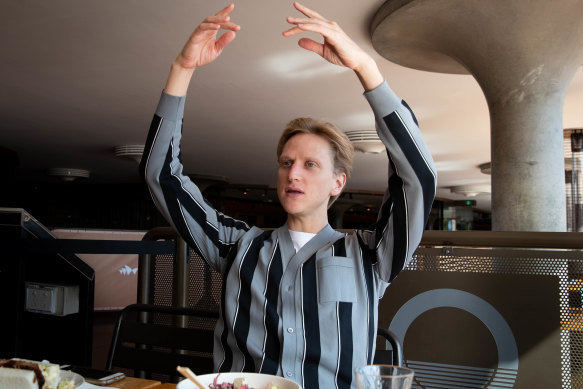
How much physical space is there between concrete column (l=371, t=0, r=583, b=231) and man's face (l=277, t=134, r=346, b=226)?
13.4ft

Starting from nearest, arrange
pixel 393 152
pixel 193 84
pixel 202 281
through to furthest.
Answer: pixel 393 152 → pixel 202 281 → pixel 193 84

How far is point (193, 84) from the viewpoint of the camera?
838 centimetres

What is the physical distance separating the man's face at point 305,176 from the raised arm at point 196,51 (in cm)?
33

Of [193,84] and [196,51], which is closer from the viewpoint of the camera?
[196,51]

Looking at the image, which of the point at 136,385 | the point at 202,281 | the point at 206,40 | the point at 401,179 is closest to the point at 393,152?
the point at 401,179

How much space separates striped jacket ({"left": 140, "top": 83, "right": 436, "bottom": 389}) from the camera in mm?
1287

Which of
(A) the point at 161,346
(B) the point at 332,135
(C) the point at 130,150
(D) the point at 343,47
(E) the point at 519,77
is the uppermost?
(C) the point at 130,150

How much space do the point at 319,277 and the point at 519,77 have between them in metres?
4.79

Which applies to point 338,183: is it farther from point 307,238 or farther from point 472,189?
point 472,189

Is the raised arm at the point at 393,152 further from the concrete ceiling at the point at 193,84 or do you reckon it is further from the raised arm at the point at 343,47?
the concrete ceiling at the point at 193,84

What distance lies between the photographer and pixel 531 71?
5.27m

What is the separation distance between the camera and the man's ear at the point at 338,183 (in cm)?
154

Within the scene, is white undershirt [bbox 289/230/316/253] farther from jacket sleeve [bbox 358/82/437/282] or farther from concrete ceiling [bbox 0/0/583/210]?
concrete ceiling [bbox 0/0/583/210]

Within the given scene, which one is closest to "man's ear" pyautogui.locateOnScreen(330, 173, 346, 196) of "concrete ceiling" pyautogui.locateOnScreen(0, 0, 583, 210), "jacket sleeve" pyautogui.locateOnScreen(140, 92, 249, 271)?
"jacket sleeve" pyautogui.locateOnScreen(140, 92, 249, 271)
